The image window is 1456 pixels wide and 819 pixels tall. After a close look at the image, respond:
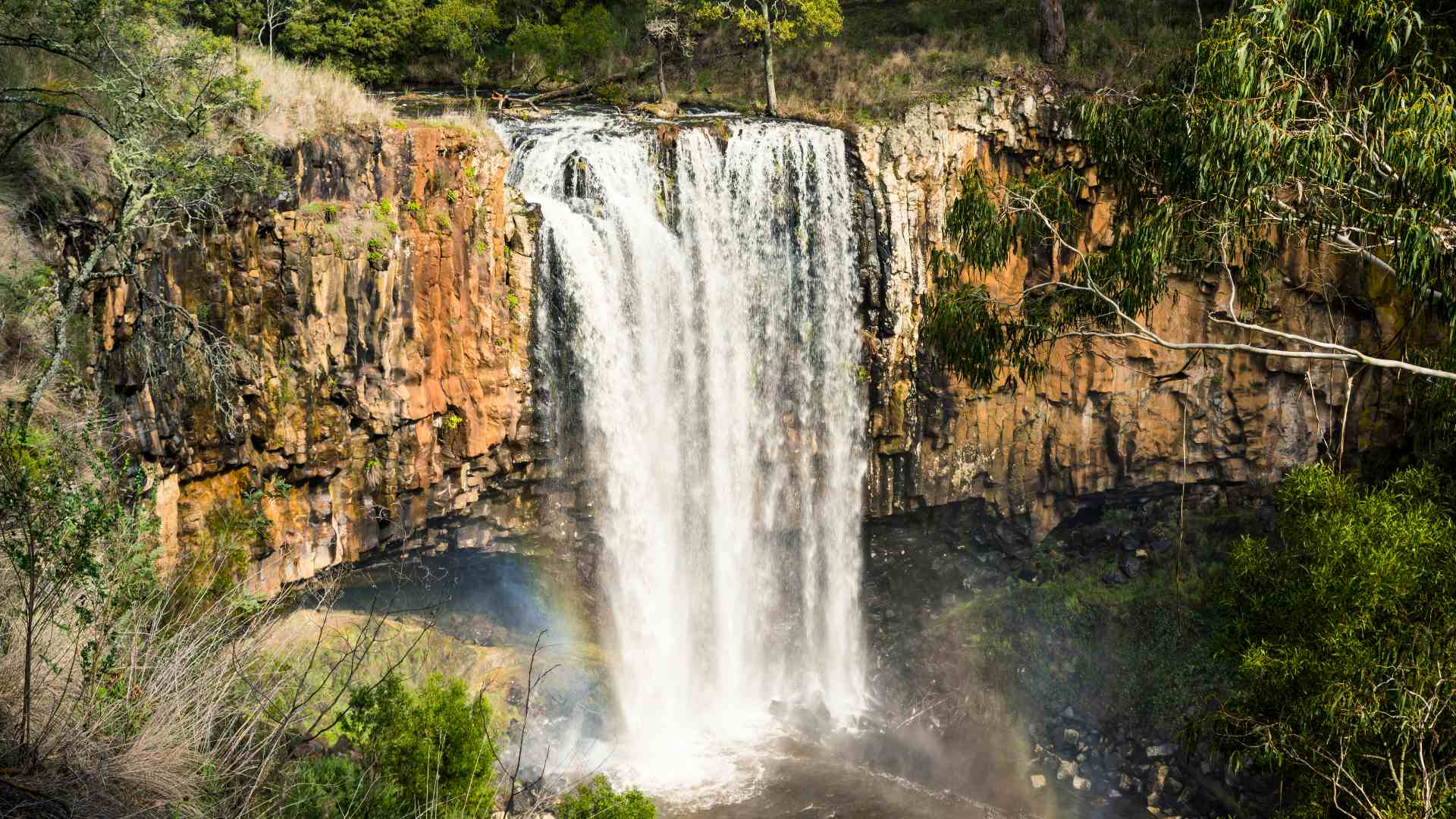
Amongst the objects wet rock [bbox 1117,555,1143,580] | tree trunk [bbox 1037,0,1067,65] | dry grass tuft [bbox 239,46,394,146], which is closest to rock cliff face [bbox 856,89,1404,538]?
wet rock [bbox 1117,555,1143,580]

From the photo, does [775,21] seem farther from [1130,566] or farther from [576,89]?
[1130,566]

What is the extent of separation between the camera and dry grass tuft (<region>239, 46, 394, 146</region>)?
Answer: 13078 mm

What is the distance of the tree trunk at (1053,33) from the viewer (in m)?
20.0

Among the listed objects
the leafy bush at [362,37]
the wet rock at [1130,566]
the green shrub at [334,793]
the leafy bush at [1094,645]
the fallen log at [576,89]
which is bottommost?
the leafy bush at [1094,645]

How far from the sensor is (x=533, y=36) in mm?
23188

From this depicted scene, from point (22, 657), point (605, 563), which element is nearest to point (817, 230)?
point (605, 563)

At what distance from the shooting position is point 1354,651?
10.6 meters

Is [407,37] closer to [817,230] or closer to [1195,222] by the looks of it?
[817,230]

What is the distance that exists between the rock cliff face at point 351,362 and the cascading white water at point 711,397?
1.10m

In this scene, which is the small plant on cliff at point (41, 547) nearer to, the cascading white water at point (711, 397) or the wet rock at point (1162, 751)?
the cascading white water at point (711, 397)

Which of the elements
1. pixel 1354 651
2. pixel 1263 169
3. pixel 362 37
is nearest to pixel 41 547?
pixel 1263 169

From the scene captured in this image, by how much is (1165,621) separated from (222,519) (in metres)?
14.8

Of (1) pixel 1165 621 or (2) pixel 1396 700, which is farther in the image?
(1) pixel 1165 621

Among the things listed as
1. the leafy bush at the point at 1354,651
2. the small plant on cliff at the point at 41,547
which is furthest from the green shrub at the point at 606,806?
the leafy bush at the point at 1354,651
